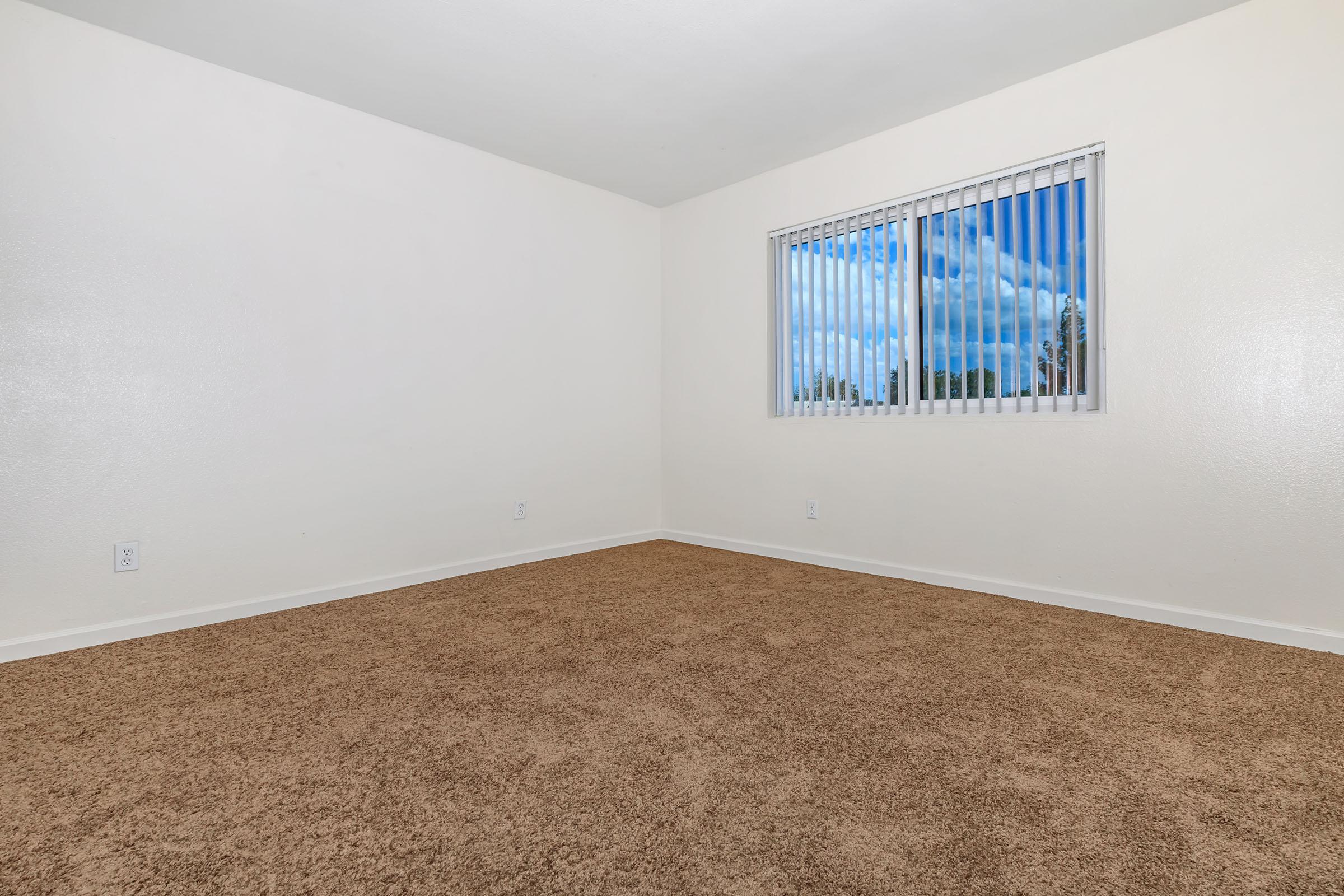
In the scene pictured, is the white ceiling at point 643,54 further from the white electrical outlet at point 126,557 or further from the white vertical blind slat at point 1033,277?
the white electrical outlet at point 126,557

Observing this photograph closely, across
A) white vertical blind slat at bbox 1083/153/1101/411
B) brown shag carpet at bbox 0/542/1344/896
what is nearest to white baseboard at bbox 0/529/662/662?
brown shag carpet at bbox 0/542/1344/896

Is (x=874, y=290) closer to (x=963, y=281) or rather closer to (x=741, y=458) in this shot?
(x=963, y=281)

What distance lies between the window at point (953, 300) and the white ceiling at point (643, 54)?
1.63 ft

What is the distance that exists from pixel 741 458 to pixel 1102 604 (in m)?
2.13

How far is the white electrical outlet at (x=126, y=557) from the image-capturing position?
2543 mm

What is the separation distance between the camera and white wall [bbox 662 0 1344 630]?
2338mm

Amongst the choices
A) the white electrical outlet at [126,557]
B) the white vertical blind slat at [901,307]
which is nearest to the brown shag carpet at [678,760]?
the white electrical outlet at [126,557]

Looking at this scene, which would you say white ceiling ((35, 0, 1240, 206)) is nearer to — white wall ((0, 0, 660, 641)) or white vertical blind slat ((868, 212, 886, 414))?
white wall ((0, 0, 660, 641))

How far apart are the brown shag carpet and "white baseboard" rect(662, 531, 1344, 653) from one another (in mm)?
79

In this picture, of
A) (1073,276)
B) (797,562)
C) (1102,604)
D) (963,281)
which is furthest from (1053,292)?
(797,562)

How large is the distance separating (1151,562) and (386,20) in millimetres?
3748

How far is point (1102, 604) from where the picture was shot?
2.79m

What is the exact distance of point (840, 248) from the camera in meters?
3.81

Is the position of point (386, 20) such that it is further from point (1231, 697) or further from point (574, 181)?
point (1231, 697)
